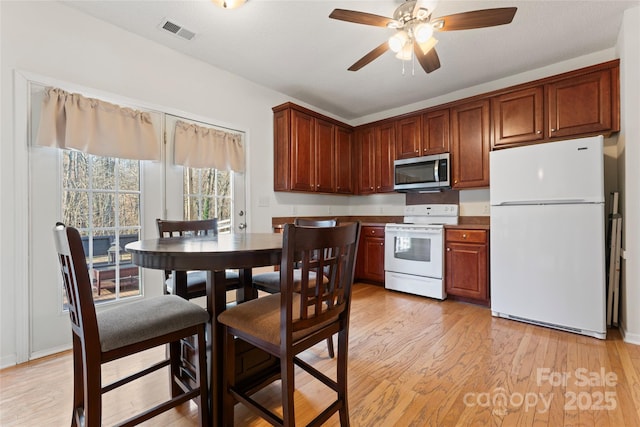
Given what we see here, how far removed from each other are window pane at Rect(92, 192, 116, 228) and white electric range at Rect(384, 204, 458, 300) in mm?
2955

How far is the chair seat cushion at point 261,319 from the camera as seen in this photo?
1142 mm

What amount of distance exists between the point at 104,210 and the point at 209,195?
92 centimetres

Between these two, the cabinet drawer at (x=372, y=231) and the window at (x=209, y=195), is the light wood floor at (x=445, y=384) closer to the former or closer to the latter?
the window at (x=209, y=195)

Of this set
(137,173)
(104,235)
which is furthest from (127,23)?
(104,235)

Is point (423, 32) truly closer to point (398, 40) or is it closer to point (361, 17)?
point (398, 40)

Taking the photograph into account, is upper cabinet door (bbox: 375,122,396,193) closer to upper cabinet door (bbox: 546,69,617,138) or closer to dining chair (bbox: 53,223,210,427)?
upper cabinet door (bbox: 546,69,617,138)

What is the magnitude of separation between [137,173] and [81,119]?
Answer: 1.82ft

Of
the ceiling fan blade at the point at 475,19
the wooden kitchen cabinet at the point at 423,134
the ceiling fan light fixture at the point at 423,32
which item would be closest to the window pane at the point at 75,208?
the ceiling fan light fixture at the point at 423,32

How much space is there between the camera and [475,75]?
329cm

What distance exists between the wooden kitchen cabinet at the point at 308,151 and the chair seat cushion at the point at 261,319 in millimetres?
2354

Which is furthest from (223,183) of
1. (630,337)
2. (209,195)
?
(630,337)

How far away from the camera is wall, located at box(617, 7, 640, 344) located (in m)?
2.21

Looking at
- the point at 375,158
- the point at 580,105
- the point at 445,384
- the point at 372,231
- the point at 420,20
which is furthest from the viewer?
the point at 375,158

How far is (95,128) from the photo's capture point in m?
2.23
